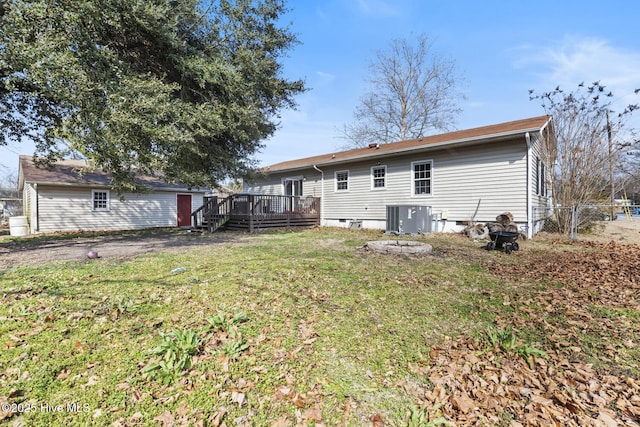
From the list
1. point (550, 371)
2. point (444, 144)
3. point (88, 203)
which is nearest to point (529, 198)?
point (444, 144)

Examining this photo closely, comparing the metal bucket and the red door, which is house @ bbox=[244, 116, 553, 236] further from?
the metal bucket

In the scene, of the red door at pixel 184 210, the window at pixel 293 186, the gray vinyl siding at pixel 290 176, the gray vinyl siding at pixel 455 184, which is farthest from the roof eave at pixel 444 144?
the red door at pixel 184 210

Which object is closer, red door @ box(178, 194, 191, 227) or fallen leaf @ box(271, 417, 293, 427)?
fallen leaf @ box(271, 417, 293, 427)

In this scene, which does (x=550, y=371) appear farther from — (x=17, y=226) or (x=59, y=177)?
(x=59, y=177)

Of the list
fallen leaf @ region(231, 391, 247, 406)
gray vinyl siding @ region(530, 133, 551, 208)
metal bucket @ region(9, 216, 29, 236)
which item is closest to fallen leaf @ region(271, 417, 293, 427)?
fallen leaf @ region(231, 391, 247, 406)

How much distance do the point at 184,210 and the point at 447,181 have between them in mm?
15100

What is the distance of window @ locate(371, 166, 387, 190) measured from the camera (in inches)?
498

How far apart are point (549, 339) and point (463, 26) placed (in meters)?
12.4

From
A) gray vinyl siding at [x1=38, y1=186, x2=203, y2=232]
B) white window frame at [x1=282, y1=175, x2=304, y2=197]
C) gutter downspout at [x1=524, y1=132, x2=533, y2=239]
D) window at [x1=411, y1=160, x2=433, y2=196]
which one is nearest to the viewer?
gutter downspout at [x1=524, y1=132, x2=533, y2=239]

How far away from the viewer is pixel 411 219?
10516 millimetres

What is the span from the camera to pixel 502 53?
39.9ft

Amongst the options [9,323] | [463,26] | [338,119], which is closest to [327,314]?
[9,323]

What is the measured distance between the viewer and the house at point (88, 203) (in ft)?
44.5

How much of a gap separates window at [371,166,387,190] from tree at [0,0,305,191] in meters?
4.84
